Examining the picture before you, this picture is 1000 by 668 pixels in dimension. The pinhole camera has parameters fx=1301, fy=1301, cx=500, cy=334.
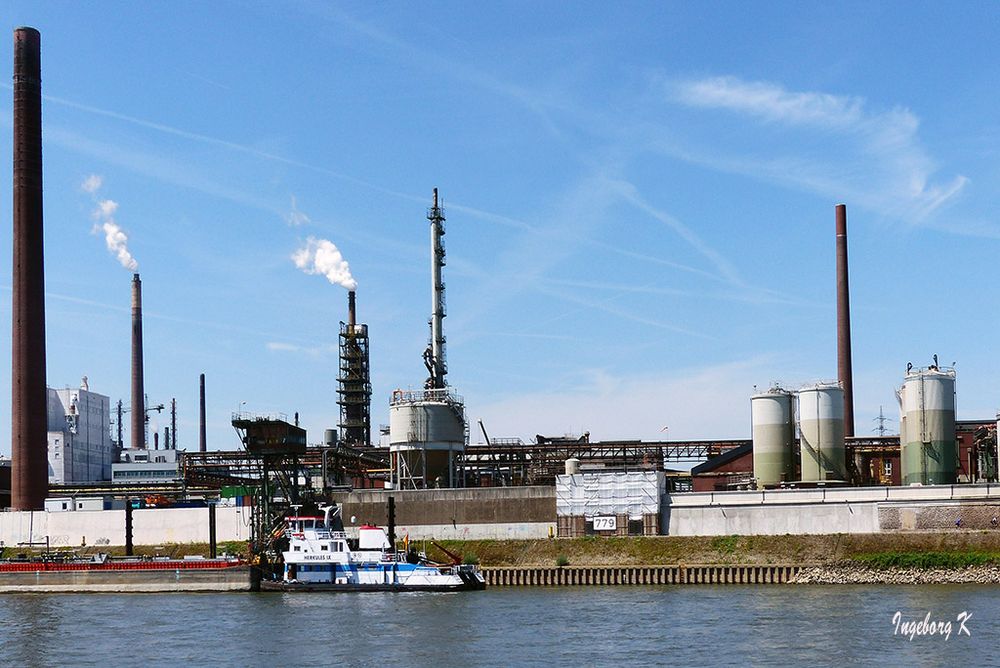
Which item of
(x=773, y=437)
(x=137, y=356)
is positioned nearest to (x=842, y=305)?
(x=773, y=437)

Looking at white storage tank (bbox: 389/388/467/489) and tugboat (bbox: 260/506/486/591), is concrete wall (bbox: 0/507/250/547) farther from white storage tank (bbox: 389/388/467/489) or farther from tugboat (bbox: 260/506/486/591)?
tugboat (bbox: 260/506/486/591)

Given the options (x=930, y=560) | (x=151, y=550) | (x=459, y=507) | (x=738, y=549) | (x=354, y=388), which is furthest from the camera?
(x=354, y=388)

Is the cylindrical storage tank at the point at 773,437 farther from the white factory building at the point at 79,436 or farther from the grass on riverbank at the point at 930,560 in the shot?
the white factory building at the point at 79,436

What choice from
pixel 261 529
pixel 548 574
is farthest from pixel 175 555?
pixel 548 574

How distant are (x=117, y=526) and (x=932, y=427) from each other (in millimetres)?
63071

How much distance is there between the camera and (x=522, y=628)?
194ft

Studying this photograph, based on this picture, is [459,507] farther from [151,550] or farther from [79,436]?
[79,436]

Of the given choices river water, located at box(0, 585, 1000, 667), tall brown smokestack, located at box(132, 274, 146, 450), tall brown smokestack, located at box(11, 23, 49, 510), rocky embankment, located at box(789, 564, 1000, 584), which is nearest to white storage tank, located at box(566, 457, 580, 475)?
river water, located at box(0, 585, 1000, 667)

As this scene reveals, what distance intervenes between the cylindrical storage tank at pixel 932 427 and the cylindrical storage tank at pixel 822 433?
5.10m

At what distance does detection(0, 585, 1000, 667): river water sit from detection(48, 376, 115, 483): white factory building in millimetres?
87486

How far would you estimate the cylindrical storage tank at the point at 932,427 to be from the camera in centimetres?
9256

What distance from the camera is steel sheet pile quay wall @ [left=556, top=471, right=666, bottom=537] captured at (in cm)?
9212

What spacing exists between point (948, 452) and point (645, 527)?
22.3m

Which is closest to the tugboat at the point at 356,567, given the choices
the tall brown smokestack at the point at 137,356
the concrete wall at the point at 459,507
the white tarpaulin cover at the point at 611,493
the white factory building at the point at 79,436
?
the concrete wall at the point at 459,507
